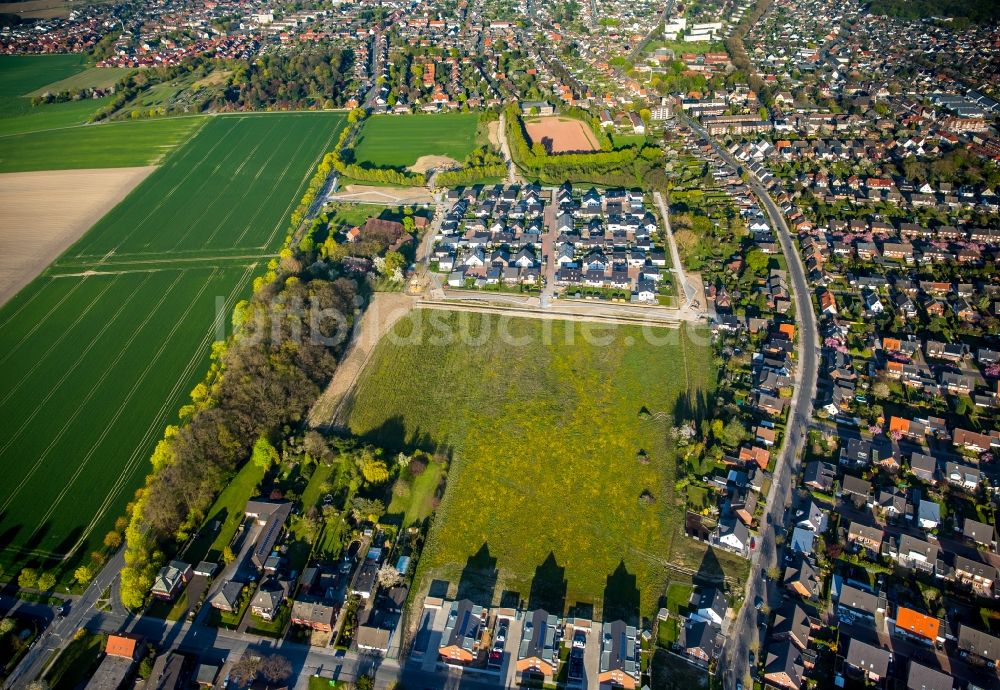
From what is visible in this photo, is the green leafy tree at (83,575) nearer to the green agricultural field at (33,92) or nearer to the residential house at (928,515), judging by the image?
the residential house at (928,515)

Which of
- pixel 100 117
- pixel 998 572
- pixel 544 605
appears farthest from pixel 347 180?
pixel 998 572

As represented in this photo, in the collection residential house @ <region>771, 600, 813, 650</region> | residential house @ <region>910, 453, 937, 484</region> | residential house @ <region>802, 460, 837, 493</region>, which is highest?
residential house @ <region>910, 453, 937, 484</region>

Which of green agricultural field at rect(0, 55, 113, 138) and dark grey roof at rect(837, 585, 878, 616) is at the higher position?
green agricultural field at rect(0, 55, 113, 138)

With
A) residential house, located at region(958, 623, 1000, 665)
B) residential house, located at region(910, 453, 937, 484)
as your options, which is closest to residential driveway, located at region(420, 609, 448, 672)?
residential house, located at region(958, 623, 1000, 665)

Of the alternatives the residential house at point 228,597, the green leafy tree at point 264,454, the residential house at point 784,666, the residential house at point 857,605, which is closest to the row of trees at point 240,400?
the green leafy tree at point 264,454

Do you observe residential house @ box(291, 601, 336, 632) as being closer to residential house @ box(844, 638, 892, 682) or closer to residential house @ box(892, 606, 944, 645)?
residential house @ box(844, 638, 892, 682)

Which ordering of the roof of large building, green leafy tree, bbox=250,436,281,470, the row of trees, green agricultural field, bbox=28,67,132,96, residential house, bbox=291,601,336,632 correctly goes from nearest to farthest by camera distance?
the roof of large building
residential house, bbox=291,601,336,632
the row of trees
green leafy tree, bbox=250,436,281,470
green agricultural field, bbox=28,67,132,96

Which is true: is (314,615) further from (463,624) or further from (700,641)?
(700,641)
